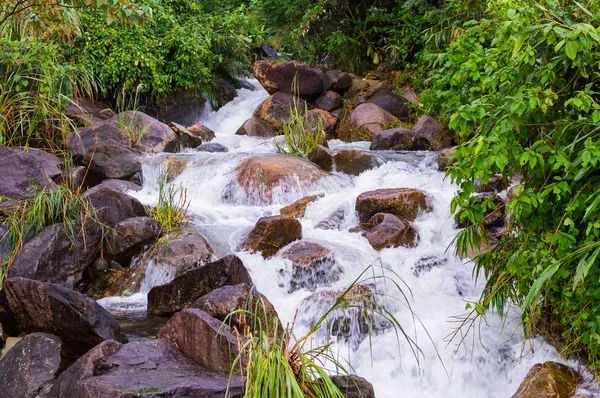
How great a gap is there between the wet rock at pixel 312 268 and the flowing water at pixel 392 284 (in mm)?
77

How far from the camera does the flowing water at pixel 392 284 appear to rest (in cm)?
454

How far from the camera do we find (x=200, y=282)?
5711 mm

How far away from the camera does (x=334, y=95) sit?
555 inches

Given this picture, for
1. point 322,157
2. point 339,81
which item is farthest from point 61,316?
point 339,81

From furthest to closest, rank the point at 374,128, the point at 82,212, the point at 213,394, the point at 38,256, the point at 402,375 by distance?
the point at 374,128
the point at 82,212
the point at 38,256
the point at 402,375
the point at 213,394

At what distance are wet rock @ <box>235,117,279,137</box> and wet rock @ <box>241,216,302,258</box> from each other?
635cm

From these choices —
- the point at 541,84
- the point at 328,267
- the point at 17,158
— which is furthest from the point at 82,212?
the point at 541,84

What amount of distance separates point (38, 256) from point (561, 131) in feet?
15.7

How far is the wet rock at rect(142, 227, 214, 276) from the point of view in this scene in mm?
6551

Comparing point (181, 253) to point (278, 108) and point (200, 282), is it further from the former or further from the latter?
point (278, 108)

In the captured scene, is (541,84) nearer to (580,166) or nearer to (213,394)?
(580,166)

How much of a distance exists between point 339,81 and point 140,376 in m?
11.4

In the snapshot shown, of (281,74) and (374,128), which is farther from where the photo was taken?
(281,74)

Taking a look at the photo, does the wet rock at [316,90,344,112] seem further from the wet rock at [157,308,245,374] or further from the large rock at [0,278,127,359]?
the wet rock at [157,308,245,374]
